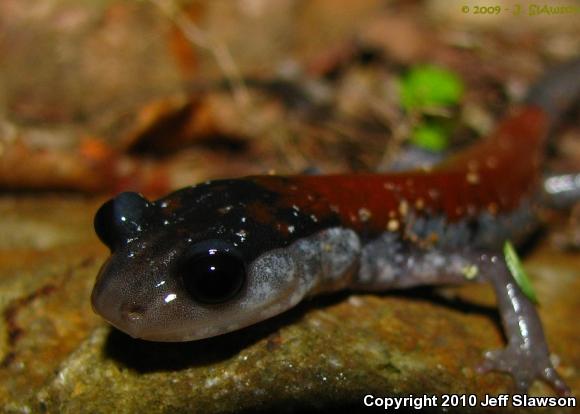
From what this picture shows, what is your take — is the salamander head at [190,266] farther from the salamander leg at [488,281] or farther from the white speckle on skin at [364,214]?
the salamander leg at [488,281]

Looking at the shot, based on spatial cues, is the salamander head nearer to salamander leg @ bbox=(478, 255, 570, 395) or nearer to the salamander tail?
salamander leg @ bbox=(478, 255, 570, 395)

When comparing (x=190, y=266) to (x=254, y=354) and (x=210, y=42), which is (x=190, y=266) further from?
(x=210, y=42)

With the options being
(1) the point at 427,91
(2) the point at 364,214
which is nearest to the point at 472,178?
(2) the point at 364,214

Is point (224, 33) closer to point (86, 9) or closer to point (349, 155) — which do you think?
point (86, 9)

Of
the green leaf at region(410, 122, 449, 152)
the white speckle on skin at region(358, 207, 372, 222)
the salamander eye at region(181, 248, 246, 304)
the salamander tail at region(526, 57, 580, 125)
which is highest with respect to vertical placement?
the salamander eye at region(181, 248, 246, 304)

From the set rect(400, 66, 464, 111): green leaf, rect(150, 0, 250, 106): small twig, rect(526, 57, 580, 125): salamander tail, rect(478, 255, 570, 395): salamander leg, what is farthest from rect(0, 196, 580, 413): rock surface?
rect(150, 0, 250, 106): small twig

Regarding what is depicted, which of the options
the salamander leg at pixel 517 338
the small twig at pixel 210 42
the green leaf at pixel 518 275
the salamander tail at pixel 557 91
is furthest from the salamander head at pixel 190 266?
the salamander tail at pixel 557 91
